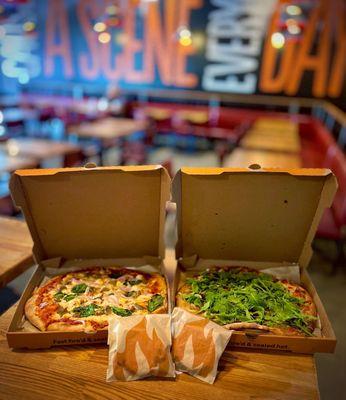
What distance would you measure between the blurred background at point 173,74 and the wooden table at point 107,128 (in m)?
0.04

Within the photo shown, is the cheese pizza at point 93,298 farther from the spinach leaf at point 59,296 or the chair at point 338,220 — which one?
the chair at point 338,220

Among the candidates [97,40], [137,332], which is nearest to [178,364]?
[137,332]

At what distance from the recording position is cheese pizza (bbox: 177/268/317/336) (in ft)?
4.23

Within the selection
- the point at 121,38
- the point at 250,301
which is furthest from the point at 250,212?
the point at 121,38

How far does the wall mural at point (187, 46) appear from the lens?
836cm

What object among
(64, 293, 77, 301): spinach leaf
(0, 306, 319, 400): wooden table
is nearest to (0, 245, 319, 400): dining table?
(0, 306, 319, 400): wooden table

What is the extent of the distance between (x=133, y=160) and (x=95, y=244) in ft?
15.0

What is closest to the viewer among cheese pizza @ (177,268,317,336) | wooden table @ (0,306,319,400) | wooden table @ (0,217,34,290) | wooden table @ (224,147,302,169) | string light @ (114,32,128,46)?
wooden table @ (0,306,319,400)

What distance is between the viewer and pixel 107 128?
21.3ft

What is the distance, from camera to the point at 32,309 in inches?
52.6

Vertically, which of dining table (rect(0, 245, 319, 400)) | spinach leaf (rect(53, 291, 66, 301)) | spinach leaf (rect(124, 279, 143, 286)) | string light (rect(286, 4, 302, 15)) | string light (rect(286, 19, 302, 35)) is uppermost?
string light (rect(286, 4, 302, 15))

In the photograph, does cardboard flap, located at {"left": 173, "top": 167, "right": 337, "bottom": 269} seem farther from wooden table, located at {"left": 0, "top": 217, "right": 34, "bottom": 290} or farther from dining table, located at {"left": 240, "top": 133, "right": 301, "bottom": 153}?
dining table, located at {"left": 240, "top": 133, "right": 301, "bottom": 153}

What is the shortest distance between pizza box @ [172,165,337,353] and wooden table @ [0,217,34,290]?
2.74 feet

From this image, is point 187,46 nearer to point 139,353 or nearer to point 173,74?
point 173,74
